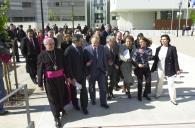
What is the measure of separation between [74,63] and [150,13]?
2553 inches

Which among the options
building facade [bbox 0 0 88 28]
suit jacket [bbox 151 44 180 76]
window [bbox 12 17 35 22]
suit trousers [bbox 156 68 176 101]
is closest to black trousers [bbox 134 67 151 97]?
suit trousers [bbox 156 68 176 101]

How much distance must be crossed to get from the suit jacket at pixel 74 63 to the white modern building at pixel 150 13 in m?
54.3

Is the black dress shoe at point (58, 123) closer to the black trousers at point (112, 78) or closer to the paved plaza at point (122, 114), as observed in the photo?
the paved plaza at point (122, 114)

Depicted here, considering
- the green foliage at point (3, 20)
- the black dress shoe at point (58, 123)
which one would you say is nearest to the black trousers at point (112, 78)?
the black dress shoe at point (58, 123)

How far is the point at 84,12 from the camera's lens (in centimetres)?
9381

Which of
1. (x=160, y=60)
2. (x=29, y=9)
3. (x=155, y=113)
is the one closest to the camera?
(x=155, y=113)

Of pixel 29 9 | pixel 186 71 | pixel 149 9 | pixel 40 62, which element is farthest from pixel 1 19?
pixel 29 9

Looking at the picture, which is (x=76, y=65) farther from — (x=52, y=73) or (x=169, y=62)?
(x=169, y=62)

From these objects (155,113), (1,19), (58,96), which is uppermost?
(1,19)

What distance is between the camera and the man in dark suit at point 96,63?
25.2 ft

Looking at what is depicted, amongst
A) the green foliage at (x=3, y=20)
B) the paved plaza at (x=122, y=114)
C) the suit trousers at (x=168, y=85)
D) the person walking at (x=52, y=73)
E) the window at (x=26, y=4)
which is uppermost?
the window at (x=26, y=4)

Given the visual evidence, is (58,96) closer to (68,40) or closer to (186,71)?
(68,40)

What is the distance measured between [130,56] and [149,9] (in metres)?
58.9

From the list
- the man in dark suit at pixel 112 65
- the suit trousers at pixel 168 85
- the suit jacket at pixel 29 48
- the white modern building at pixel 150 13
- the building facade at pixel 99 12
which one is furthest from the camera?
the building facade at pixel 99 12
